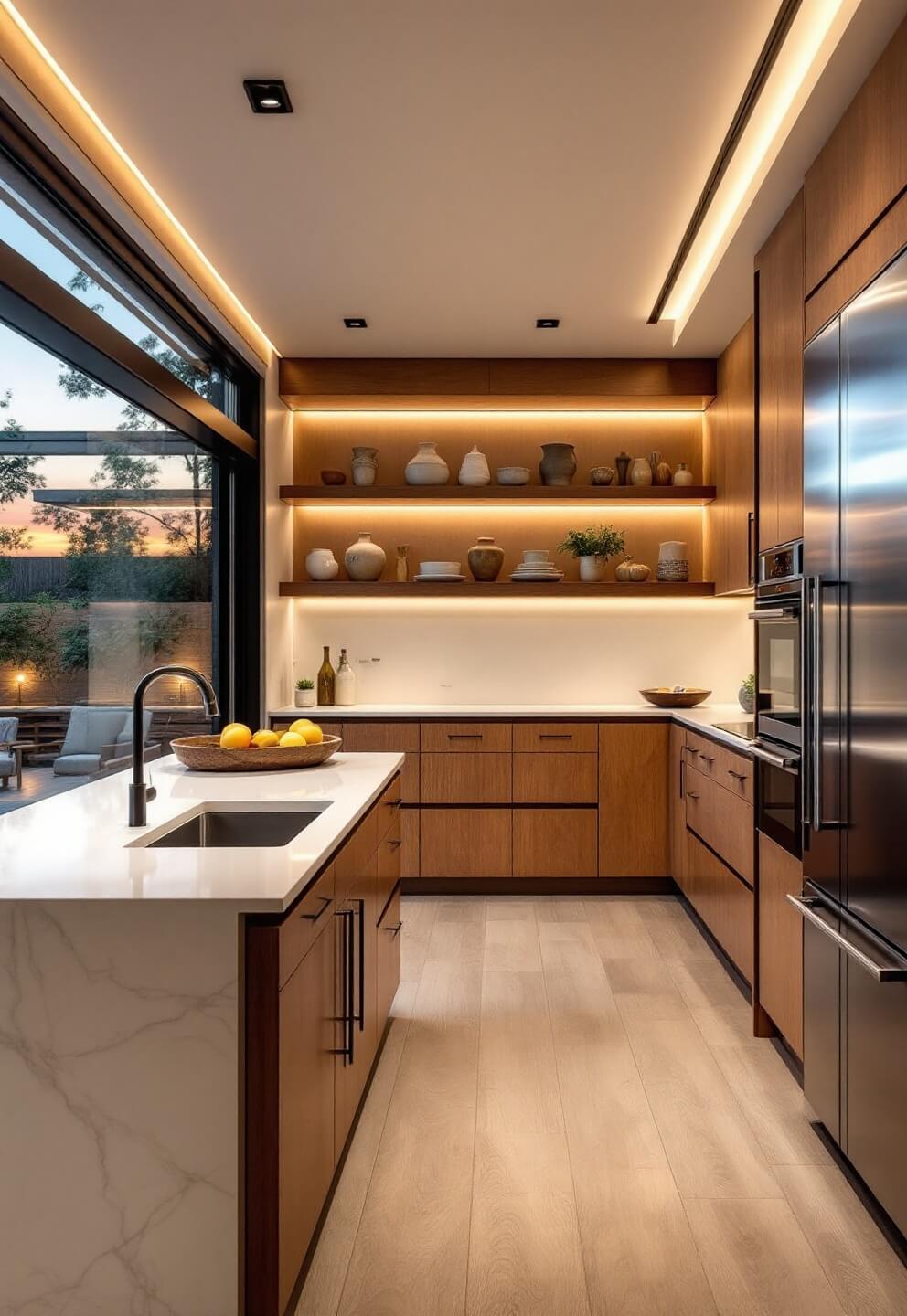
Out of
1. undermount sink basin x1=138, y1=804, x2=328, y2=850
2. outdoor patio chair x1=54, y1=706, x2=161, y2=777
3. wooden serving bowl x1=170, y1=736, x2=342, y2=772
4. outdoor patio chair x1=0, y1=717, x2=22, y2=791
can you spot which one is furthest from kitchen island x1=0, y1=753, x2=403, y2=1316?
wooden serving bowl x1=170, y1=736, x2=342, y2=772

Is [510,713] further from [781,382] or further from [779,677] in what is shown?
[781,382]

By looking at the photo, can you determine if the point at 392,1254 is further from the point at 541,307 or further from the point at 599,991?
the point at 541,307

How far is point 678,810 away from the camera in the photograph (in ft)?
14.8

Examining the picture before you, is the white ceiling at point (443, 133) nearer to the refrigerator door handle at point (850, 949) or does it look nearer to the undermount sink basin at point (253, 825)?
the undermount sink basin at point (253, 825)

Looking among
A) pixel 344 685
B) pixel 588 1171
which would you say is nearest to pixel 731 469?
pixel 344 685

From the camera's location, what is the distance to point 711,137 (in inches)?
109

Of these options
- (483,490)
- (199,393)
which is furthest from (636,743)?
(199,393)

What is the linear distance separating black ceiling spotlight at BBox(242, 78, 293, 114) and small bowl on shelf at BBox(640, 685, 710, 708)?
3250 mm

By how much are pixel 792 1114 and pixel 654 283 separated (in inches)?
120

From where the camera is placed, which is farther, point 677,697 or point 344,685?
point 344,685

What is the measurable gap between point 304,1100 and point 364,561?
3595mm

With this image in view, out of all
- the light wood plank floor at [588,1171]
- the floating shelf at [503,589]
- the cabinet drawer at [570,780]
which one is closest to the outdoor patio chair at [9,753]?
the light wood plank floor at [588,1171]

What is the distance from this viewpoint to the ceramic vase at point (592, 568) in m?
5.01

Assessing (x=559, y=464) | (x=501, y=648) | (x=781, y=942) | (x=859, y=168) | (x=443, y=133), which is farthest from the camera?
(x=501, y=648)
